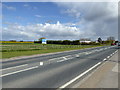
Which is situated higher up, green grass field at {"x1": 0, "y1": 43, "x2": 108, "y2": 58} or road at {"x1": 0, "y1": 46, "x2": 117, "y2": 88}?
green grass field at {"x1": 0, "y1": 43, "x2": 108, "y2": 58}

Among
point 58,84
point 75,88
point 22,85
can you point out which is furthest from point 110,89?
point 22,85

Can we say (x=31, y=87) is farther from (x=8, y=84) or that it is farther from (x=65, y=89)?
(x=65, y=89)

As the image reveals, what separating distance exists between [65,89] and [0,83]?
10.5 feet

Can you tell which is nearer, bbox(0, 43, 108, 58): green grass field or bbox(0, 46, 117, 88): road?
bbox(0, 46, 117, 88): road

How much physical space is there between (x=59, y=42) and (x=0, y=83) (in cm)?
8454

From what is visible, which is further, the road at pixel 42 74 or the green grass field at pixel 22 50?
the green grass field at pixel 22 50

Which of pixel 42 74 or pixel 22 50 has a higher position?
pixel 22 50

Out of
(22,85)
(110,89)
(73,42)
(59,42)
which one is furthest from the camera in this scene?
(59,42)

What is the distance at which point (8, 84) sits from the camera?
490 cm

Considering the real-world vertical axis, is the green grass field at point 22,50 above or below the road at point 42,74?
above

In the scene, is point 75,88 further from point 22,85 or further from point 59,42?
point 59,42

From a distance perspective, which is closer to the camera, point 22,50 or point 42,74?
point 42,74

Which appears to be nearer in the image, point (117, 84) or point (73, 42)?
point (117, 84)

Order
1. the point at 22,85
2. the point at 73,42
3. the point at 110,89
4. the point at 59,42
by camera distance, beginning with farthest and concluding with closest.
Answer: the point at 59,42
the point at 73,42
the point at 22,85
the point at 110,89
